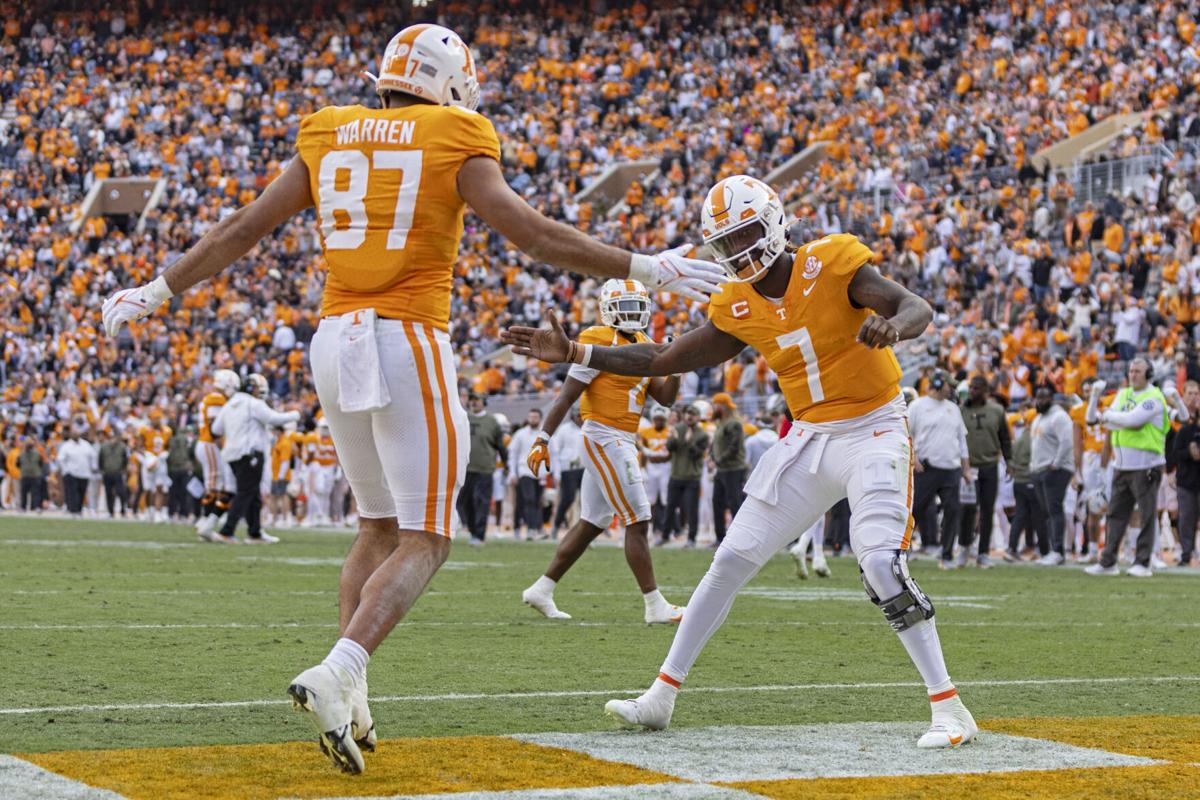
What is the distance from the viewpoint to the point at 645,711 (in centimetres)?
598

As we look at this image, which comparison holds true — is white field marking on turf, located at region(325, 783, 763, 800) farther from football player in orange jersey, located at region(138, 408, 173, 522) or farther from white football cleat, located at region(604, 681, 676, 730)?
football player in orange jersey, located at region(138, 408, 173, 522)

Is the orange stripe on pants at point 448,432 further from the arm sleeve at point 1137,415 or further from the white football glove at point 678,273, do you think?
the arm sleeve at point 1137,415

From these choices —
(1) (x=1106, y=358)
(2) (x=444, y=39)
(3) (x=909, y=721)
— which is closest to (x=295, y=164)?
(2) (x=444, y=39)

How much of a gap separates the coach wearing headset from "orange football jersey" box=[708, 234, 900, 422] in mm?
10275

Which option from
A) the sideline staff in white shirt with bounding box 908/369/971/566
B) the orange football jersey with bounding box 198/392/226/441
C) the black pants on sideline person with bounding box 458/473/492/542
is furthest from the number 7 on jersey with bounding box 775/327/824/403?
the orange football jersey with bounding box 198/392/226/441

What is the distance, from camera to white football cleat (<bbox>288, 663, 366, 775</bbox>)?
481cm

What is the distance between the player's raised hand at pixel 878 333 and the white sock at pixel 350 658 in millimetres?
1877

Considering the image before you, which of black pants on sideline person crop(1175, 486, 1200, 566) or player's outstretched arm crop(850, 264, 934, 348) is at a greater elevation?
player's outstretched arm crop(850, 264, 934, 348)

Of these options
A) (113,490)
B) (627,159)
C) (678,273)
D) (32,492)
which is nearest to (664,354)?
(678,273)

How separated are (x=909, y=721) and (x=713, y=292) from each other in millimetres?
1831

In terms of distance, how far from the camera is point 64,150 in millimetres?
43406

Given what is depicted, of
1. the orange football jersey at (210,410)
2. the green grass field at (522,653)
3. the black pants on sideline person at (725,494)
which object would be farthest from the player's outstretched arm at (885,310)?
the orange football jersey at (210,410)

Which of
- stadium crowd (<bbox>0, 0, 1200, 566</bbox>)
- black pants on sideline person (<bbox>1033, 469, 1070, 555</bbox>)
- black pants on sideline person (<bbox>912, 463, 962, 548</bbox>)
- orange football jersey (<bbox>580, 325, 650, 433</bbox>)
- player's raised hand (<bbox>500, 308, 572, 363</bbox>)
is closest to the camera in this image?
player's raised hand (<bbox>500, 308, 572, 363</bbox>)

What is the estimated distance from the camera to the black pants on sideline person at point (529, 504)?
2348cm
